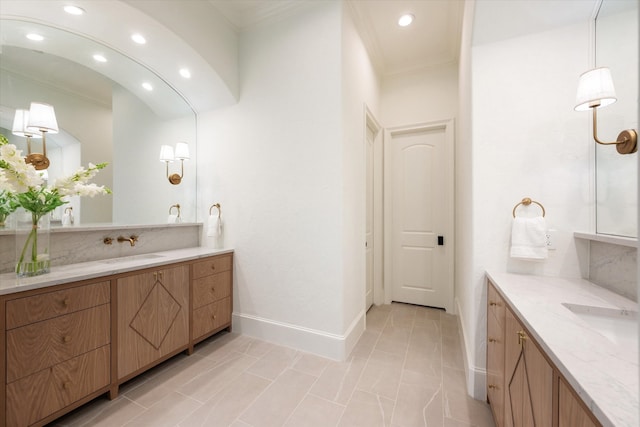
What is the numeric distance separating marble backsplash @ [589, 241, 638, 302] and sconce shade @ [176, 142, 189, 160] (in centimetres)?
332

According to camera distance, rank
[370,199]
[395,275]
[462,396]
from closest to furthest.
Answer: [462,396] < [370,199] < [395,275]

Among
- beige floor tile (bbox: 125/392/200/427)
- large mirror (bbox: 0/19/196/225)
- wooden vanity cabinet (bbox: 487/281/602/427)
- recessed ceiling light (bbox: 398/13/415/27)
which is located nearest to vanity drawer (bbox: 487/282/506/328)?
wooden vanity cabinet (bbox: 487/281/602/427)

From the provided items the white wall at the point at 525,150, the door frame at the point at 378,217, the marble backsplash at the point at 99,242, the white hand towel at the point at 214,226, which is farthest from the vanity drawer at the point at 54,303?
the door frame at the point at 378,217

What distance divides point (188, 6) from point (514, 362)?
10.9ft

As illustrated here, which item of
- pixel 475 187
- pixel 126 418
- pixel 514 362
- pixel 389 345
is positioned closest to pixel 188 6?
pixel 475 187

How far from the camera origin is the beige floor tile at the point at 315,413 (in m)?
1.48

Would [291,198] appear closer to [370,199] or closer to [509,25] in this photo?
[370,199]

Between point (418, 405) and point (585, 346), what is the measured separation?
1.27 metres

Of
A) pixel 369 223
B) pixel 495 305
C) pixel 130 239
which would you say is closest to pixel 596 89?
pixel 495 305

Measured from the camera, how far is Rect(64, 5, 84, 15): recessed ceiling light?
1742 mm

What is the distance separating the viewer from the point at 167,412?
5.12ft

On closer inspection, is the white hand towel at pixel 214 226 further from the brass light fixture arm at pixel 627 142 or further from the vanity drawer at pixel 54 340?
the brass light fixture arm at pixel 627 142

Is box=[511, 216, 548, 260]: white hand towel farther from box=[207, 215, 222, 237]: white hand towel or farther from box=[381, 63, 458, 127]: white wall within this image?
box=[207, 215, 222, 237]: white hand towel

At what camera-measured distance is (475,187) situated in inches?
66.7
